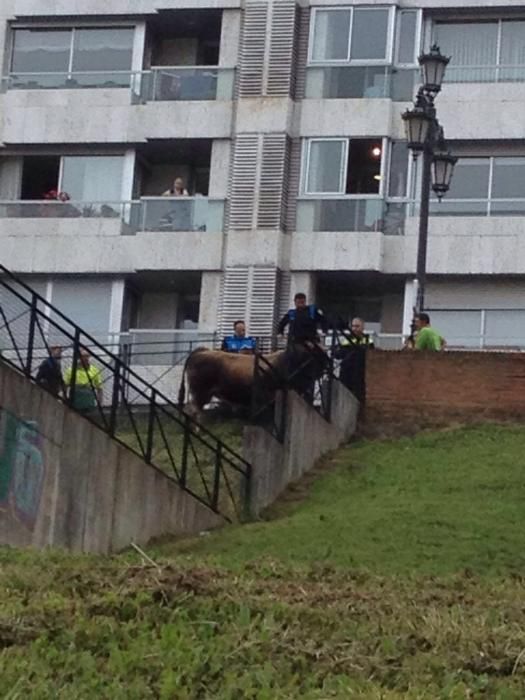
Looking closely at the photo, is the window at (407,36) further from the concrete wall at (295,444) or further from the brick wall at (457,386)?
the concrete wall at (295,444)

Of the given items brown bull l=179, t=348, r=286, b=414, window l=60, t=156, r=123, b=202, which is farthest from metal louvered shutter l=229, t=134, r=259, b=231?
brown bull l=179, t=348, r=286, b=414

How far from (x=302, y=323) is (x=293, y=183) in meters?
14.5

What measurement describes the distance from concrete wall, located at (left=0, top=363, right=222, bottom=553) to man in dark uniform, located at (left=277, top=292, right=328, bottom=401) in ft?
17.2

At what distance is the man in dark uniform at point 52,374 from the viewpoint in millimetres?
22891

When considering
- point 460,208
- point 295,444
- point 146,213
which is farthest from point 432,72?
point 146,213

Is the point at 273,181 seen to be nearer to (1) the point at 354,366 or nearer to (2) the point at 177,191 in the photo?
(2) the point at 177,191

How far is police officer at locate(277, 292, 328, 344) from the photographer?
97.8 feet

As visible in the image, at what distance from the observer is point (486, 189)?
43.2 metres

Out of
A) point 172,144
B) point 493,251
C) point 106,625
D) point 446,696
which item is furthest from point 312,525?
point 172,144

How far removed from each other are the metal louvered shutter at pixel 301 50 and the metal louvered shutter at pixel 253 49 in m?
0.72

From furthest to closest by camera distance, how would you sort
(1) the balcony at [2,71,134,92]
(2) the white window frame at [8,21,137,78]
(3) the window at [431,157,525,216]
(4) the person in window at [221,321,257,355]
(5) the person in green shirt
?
(2) the white window frame at [8,21,137,78] < (1) the balcony at [2,71,134,92] < (3) the window at [431,157,525,216] < (4) the person in window at [221,321,257,355] < (5) the person in green shirt

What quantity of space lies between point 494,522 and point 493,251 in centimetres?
1921

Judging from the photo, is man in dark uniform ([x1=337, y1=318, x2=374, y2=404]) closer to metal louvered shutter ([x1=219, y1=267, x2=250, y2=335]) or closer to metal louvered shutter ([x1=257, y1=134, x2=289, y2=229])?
metal louvered shutter ([x1=219, y1=267, x2=250, y2=335])

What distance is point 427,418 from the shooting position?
104 ft
